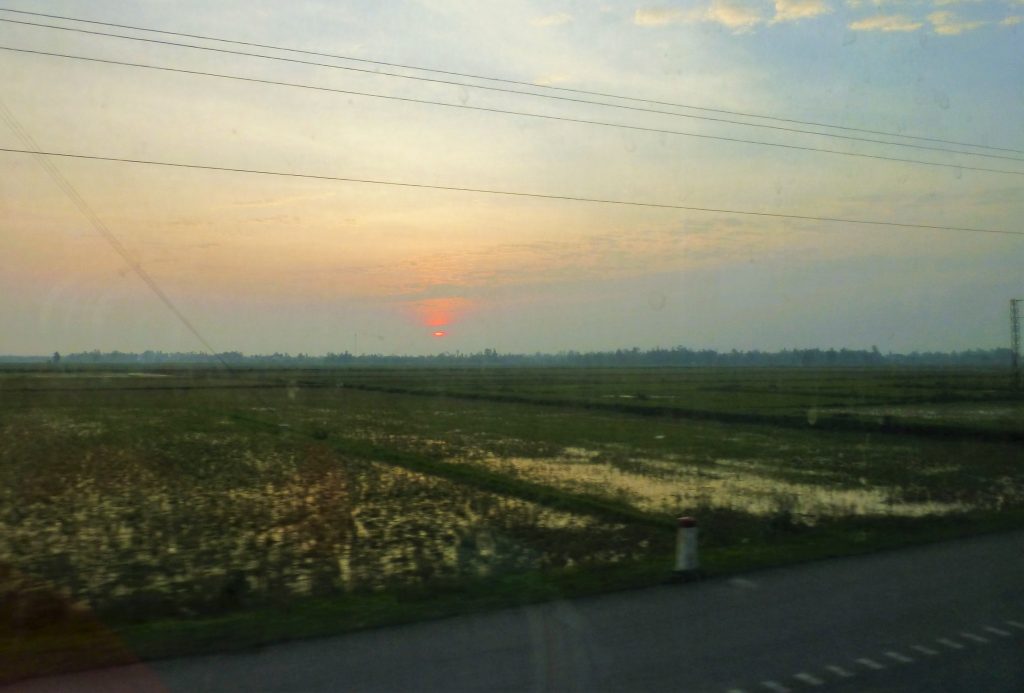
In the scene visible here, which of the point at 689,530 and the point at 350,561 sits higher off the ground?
the point at 689,530

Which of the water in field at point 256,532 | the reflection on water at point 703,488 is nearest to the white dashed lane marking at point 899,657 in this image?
the water in field at point 256,532

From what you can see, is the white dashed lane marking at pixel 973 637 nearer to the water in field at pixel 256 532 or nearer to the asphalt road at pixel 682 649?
the asphalt road at pixel 682 649

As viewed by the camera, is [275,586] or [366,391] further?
[366,391]

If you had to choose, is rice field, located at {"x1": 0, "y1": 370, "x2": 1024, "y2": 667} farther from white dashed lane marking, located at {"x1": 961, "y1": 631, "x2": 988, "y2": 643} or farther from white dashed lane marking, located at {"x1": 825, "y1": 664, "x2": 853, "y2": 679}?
white dashed lane marking, located at {"x1": 825, "y1": 664, "x2": 853, "y2": 679}

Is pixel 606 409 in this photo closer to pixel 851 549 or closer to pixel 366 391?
pixel 366 391

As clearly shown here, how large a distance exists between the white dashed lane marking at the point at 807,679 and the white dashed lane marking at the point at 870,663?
59 cm

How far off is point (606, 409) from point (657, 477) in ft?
84.5

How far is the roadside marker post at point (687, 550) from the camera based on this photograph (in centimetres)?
984

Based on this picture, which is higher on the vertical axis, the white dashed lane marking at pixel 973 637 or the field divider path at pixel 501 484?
the white dashed lane marking at pixel 973 637

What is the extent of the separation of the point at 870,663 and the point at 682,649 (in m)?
1.48

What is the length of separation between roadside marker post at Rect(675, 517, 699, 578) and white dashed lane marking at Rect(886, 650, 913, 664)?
113 inches

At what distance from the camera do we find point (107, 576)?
10688 mm

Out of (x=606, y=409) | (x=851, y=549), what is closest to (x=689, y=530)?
(x=851, y=549)

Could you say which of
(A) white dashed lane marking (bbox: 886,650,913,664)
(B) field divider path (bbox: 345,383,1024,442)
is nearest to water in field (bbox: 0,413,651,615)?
(A) white dashed lane marking (bbox: 886,650,913,664)
